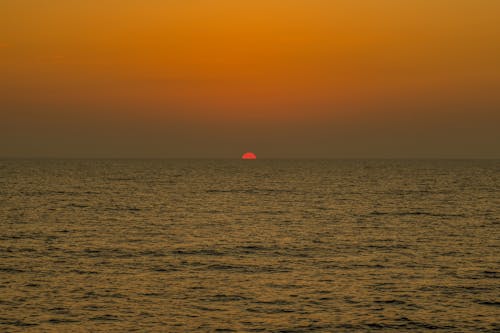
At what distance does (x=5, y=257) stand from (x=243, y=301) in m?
19.7

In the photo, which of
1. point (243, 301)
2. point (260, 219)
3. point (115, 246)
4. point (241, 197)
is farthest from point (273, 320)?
point (241, 197)

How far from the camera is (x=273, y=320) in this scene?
26438 millimetres

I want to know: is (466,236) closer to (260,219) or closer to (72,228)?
(260,219)

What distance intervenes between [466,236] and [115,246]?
30.3 meters

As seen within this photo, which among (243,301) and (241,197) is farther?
(241,197)

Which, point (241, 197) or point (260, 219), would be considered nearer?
point (260, 219)

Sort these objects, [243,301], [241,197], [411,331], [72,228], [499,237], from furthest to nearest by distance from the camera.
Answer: [241,197] → [72,228] → [499,237] → [243,301] → [411,331]

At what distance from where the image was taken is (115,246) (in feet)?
150

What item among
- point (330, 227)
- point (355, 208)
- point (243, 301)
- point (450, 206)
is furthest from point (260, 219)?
point (243, 301)

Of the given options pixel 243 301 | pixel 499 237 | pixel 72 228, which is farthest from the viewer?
pixel 72 228

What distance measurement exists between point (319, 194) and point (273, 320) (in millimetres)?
81976

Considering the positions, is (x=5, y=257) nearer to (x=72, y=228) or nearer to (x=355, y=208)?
(x=72, y=228)

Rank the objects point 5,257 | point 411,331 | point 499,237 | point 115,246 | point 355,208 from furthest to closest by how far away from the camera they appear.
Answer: point 355,208
point 499,237
point 115,246
point 5,257
point 411,331

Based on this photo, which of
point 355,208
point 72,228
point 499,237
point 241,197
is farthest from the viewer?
point 241,197
